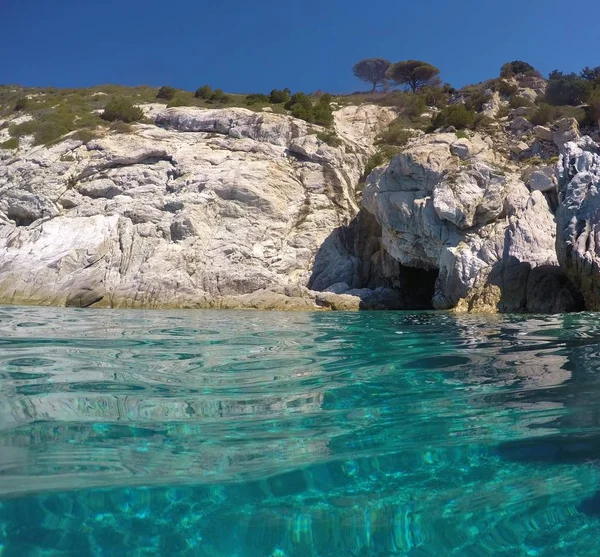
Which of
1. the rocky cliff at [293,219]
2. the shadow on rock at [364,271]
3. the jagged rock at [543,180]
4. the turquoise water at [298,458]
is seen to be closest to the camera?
the turquoise water at [298,458]

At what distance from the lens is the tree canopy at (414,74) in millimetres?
47625

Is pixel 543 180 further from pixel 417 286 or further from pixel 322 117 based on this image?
pixel 322 117

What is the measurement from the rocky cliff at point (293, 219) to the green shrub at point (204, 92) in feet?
33.1

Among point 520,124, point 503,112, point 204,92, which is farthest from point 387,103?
point 204,92

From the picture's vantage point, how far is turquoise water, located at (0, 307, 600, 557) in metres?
2.43

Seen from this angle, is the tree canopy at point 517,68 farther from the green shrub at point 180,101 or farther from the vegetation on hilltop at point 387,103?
the green shrub at point 180,101

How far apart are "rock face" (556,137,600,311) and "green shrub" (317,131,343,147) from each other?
15.3 m

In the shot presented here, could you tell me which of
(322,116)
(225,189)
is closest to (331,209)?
(225,189)

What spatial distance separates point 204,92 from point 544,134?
2688 centimetres

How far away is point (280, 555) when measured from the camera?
7.63 ft

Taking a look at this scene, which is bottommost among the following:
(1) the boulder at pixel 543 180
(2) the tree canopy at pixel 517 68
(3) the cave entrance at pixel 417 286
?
(3) the cave entrance at pixel 417 286

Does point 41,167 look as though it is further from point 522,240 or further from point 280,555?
point 280,555

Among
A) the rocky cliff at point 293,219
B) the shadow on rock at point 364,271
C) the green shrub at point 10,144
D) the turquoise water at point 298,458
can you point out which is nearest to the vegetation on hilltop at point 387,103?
the green shrub at point 10,144

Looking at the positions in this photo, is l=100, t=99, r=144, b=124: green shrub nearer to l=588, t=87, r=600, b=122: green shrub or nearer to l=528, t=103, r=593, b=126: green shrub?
l=528, t=103, r=593, b=126: green shrub
